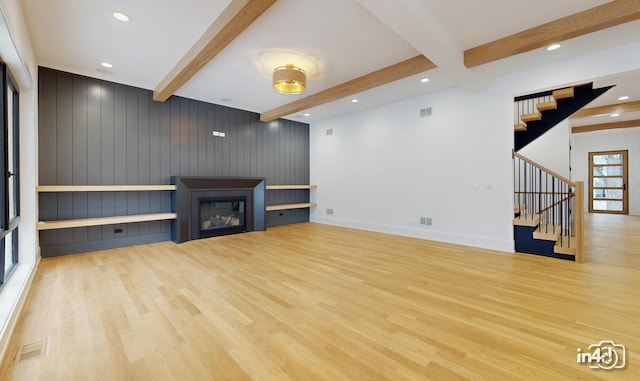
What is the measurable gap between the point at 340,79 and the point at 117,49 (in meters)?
3.18

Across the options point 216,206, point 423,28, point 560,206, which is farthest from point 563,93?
point 216,206

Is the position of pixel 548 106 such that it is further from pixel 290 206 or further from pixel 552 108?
pixel 290 206

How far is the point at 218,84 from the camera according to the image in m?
4.66

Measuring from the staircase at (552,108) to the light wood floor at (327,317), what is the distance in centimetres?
254

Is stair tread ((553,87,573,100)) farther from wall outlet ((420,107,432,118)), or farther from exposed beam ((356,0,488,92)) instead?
exposed beam ((356,0,488,92))

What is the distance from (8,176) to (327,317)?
341cm

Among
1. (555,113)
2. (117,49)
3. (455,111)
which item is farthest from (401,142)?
→ (117,49)

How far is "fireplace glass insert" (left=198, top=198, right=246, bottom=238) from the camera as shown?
5.43 m

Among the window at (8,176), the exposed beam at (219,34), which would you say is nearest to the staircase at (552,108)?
the exposed beam at (219,34)

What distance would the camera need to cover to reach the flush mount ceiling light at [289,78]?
12.1 ft

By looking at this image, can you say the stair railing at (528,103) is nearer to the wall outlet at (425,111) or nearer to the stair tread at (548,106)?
the stair tread at (548,106)

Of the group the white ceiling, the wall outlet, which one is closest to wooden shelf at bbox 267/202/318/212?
the white ceiling

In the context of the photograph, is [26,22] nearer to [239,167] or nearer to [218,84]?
[218,84]

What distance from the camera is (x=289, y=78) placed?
3.69 metres
